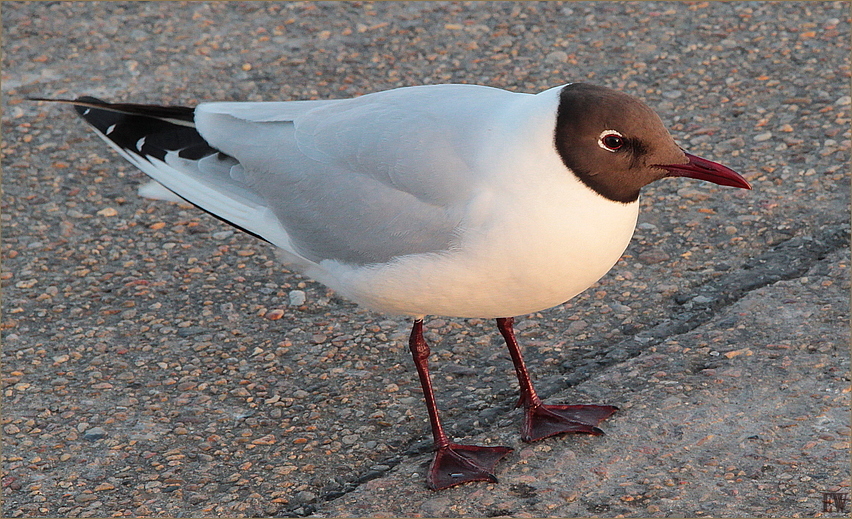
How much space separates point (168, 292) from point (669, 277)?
226 cm

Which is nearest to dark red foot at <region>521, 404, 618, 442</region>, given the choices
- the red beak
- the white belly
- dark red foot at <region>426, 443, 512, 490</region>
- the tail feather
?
dark red foot at <region>426, 443, 512, 490</region>

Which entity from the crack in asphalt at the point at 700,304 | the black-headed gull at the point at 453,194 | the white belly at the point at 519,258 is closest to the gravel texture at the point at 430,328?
the crack in asphalt at the point at 700,304

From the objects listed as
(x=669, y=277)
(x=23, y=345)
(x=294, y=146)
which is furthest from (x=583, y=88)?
(x=23, y=345)

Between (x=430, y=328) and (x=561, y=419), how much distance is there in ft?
2.92

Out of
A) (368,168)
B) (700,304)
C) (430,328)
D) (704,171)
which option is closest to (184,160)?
(368,168)

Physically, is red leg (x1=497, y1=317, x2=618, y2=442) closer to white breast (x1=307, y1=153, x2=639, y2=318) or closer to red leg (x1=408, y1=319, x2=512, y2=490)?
red leg (x1=408, y1=319, x2=512, y2=490)

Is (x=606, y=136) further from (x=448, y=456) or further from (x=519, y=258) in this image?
(x=448, y=456)

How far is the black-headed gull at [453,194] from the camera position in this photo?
3.14 m

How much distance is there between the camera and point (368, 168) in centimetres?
343

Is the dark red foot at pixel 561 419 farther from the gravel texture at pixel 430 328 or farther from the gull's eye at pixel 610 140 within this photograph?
the gull's eye at pixel 610 140

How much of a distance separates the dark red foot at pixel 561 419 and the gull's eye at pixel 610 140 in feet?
3.36

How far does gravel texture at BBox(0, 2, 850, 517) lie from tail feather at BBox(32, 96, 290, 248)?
67cm

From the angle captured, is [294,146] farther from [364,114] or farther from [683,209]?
[683,209]

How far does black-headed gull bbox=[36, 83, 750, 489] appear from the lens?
124 inches
